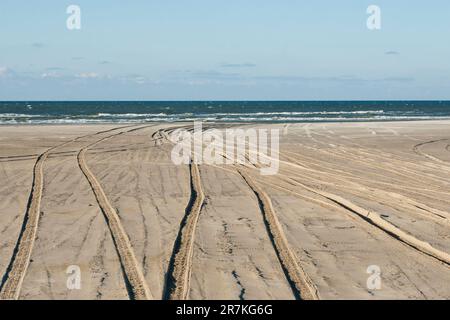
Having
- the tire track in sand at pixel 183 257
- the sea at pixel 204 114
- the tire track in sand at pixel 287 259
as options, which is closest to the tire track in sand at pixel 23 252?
the tire track in sand at pixel 183 257

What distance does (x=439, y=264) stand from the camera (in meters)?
6.60

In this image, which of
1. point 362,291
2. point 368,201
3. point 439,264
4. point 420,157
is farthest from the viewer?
point 420,157

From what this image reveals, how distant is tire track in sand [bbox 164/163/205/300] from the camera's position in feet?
18.9

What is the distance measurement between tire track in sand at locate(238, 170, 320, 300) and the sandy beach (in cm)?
2

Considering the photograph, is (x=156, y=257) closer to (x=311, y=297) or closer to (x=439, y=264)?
(x=311, y=297)

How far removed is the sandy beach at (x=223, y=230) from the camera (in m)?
5.96

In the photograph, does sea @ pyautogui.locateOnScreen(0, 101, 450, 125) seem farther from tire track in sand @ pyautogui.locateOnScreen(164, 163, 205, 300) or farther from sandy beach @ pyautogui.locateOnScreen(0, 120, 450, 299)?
tire track in sand @ pyautogui.locateOnScreen(164, 163, 205, 300)

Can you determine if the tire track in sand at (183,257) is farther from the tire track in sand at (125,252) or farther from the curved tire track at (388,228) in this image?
the curved tire track at (388,228)

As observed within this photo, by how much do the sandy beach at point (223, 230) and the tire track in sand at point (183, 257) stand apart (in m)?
0.02

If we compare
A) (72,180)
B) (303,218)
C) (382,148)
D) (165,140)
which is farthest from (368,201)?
(165,140)

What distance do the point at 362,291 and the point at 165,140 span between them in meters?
16.9

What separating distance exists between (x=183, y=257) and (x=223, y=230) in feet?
4.22

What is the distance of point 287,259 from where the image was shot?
22.2 ft

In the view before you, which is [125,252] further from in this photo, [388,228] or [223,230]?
[388,228]
